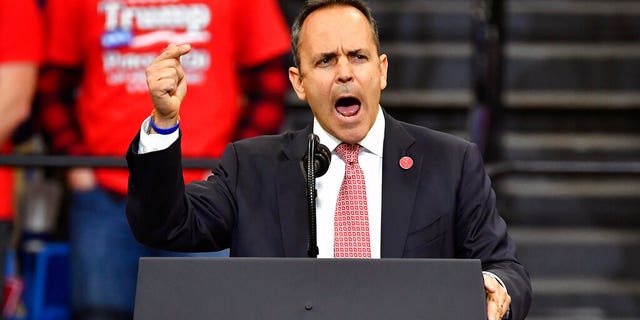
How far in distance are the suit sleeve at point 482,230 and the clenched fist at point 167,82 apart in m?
0.72

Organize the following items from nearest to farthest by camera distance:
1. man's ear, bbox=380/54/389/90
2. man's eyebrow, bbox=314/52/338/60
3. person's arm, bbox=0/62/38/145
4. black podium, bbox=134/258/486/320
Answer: black podium, bbox=134/258/486/320
man's eyebrow, bbox=314/52/338/60
man's ear, bbox=380/54/389/90
person's arm, bbox=0/62/38/145

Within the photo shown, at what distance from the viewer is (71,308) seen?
470 centimetres

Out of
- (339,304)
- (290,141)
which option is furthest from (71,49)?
(339,304)

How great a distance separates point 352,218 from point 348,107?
0.25 metres

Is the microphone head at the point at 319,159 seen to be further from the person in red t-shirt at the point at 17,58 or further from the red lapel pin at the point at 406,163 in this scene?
the person in red t-shirt at the point at 17,58

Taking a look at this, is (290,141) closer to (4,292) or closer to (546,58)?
(4,292)

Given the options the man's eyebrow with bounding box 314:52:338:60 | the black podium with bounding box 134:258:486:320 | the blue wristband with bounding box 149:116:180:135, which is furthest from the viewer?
the man's eyebrow with bounding box 314:52:338:60

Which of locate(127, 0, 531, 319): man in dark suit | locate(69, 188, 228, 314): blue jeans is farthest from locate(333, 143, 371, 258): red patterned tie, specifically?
locate(69, 188, 228, 314): blue jeans

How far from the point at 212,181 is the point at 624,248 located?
11.0 feet

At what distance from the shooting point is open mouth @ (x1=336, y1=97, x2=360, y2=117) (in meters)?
2.92

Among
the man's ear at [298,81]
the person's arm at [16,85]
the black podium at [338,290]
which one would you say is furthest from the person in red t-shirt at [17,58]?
the black podium at [338,290]

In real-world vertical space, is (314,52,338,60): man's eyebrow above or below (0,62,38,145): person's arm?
above

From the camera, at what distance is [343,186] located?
9.58 ft

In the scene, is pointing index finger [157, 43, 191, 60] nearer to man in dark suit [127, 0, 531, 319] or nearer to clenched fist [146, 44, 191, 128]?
clenched fist [146, 44, 191, 128]
